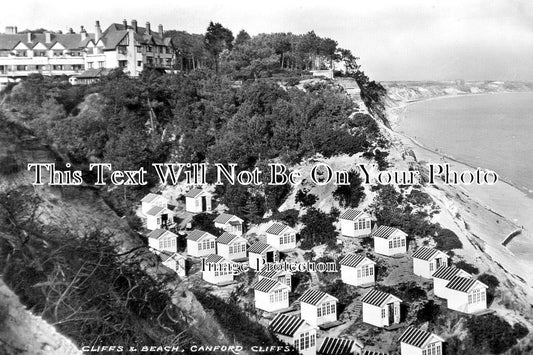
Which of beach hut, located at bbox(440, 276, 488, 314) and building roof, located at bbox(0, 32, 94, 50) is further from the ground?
building roof, located at bbox(0, 32, 94, 50)

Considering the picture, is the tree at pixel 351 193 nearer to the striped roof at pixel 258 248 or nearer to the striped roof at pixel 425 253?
the striped roof at pixel 258 248

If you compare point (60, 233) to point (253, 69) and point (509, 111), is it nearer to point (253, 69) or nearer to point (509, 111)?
point (253, 69)

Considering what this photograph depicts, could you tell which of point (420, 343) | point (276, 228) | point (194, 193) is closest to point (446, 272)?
point (420, 343)

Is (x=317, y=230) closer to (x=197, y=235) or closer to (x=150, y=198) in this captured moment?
(x=197, y=235)

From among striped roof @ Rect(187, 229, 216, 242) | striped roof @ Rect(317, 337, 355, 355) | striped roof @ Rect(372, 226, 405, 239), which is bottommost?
striped roof @ Rect(317, 337, 355, 355)

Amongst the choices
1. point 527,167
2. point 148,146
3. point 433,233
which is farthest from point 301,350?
point 527,167

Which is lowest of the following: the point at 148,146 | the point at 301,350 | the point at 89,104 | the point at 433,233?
the point at 301,350

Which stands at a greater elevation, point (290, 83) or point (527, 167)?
point (290, 83)

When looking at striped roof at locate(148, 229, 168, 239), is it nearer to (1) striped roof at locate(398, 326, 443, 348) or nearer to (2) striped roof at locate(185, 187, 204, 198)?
(2) striped roof at locate(185, 187, 204, 198)

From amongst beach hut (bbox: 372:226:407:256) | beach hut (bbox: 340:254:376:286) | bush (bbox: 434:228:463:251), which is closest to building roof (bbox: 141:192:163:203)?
beach hut (bbox: 372:226:407:256)
